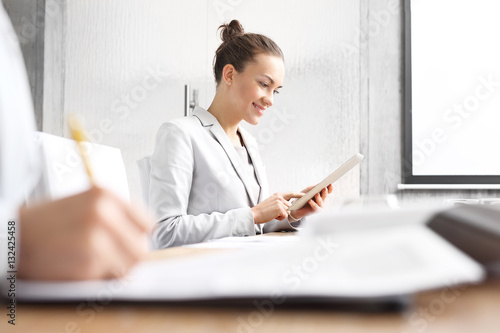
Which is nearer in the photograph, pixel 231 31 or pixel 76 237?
pixel 76 237

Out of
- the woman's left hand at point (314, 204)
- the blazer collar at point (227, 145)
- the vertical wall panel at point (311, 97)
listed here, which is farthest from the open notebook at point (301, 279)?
the vertical wall panel at point (311, 97)

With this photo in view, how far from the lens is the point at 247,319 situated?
20 centimetres

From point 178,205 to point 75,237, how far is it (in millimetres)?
839

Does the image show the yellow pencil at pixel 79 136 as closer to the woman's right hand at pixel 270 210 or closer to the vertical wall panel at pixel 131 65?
the woman's right hand at pixel 270 210

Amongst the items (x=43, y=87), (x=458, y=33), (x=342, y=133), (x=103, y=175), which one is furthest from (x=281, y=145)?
(x=103, y=175)

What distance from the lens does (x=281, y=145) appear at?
7.97 feet

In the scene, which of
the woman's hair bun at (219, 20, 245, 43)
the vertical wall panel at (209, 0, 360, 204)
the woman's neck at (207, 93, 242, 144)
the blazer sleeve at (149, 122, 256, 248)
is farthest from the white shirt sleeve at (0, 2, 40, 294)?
the vertical wall panel at (209, 0, 360, 204)

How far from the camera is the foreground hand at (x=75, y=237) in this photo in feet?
0.67

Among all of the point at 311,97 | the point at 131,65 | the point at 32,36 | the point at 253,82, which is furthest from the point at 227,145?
the point at 32,36

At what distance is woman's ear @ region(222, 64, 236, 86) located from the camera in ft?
4.45

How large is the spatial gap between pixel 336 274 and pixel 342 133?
2.24 meters

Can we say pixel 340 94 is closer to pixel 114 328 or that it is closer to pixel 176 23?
pixel 176 23

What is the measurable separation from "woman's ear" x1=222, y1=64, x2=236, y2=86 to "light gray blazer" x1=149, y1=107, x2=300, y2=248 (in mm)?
133

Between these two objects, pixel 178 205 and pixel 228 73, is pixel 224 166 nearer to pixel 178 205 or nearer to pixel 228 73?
pixel 178 205
